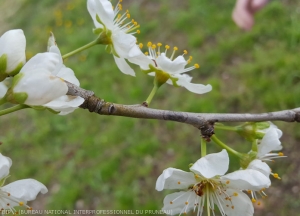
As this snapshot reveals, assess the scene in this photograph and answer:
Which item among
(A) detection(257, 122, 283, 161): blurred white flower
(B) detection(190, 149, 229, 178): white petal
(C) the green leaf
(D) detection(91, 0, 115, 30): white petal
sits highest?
(D) detection(91, 0, 115, 30): white petal

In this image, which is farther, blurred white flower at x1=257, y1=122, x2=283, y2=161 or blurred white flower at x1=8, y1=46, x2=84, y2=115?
blurred white flower at x1=257, y1=122, x2=283, y2=161

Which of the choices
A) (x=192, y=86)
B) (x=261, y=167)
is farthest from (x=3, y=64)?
(x=261, y=167)

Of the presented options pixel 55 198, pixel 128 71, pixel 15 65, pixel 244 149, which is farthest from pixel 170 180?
pixel 55 198

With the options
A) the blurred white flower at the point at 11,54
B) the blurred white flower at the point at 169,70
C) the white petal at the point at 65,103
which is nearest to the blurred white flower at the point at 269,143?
the blurred white flower at the point at 169,70

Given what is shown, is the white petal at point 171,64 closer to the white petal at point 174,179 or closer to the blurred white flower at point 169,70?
the blurred white flower at point 169,70

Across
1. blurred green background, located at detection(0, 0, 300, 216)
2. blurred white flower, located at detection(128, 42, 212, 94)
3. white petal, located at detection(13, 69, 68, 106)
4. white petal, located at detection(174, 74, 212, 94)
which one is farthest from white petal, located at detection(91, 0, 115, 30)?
blurred green background, located at detection(0, 0, 300, 216)

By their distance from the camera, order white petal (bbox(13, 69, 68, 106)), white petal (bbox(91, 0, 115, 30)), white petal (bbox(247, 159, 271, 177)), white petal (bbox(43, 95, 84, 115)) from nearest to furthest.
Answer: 1. white petal (bbox(13, 69, 68, 106))
2. white petal (bbox(43, 95, 84, 115))
3. white petal (bbox(247, 159, 271, 177))
4. white petal (bbox(91, 0, 115, 30))

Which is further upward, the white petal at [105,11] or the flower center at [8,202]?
the white petal at [105,11]

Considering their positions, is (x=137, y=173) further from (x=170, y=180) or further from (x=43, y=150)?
(x=170, y=180)

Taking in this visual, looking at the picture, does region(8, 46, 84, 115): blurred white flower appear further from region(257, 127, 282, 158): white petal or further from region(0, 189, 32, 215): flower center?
region(257, 127, 282, 158): white petal
